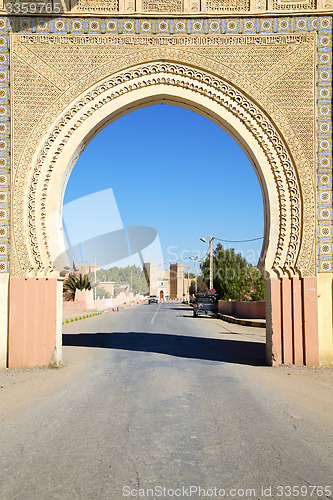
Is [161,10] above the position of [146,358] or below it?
above

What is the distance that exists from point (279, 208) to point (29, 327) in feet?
16.2

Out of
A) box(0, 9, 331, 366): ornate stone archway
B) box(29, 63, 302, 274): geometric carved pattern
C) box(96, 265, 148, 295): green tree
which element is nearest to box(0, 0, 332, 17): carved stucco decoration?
box(0, 9, 331, 366): ornate stone archway

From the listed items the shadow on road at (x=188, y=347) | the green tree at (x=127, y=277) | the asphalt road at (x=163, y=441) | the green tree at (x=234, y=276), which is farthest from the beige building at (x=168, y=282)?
the asphalt road at (x=163, y=441)

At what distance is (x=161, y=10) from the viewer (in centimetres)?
854

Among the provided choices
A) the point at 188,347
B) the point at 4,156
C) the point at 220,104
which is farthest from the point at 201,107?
the point at 188,347

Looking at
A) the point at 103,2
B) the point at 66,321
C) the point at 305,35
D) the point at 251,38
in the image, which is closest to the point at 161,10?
the point at 103,2

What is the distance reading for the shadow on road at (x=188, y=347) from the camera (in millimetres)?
9500

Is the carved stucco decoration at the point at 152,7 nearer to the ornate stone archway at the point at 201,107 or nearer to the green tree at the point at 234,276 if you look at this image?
the ornate stone archway at the point at 201,107

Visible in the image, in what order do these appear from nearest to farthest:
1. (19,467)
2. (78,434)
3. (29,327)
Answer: (19,467), (78,434), (29,327)

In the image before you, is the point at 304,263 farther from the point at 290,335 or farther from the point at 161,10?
the point at 161,10

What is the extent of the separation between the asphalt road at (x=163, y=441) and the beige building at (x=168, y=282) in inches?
3581

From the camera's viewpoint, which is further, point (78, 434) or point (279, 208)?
point (279, 208)

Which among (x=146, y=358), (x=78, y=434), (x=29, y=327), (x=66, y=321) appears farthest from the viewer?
(x=66, y=321)

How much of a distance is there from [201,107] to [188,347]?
568 cm
